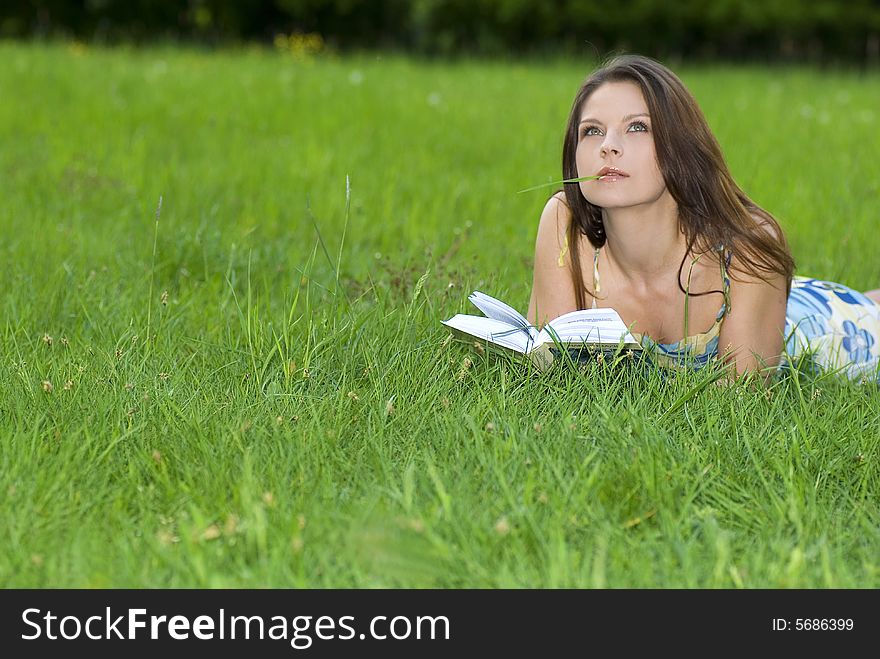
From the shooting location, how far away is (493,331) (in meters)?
2.93

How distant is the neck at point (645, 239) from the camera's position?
318cm

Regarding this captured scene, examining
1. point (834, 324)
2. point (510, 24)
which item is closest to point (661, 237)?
point (834, 324)

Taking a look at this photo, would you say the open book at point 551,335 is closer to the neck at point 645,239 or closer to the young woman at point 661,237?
the young woman at point 661,237

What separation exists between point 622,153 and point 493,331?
2.10ft

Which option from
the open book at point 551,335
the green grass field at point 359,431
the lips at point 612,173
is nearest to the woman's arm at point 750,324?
the green grass field at point 359,431

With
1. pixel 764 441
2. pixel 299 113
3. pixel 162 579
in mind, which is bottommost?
pixel 162 579

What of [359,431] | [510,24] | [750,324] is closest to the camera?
[359,431]

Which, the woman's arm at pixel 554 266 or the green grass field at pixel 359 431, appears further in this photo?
the woman's arm at pixel 554 266

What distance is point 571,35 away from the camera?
17016mm

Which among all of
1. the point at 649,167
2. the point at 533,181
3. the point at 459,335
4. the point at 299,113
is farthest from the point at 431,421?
the point at 299,113

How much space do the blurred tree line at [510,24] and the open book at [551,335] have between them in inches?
537

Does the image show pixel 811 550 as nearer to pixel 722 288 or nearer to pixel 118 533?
pixel 722 288

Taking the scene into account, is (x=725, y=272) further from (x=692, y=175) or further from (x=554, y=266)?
(x=554, y=266)

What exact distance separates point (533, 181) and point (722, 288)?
9.10 ft
